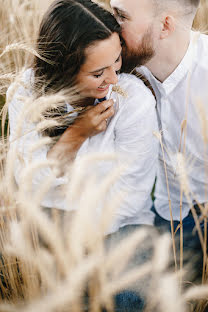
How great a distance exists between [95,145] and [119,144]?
0.43 feet

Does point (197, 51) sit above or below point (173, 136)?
above

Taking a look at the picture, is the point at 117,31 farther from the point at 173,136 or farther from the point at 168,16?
the point at 173,136

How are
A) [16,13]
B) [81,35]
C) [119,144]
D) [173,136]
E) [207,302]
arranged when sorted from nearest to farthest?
[207,302]
[81,35]
[119,144]
[173,136]
[16,13]

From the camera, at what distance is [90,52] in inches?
Answer: 45.7

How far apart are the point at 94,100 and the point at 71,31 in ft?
1.33

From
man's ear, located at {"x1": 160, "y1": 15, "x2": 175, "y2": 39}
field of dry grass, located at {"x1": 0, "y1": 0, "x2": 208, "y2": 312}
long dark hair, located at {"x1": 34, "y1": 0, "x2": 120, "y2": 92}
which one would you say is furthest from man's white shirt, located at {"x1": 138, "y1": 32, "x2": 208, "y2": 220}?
field of dry grass, located at {"x1": 0, "y1": 0, "x2": 208, "y2": 312}

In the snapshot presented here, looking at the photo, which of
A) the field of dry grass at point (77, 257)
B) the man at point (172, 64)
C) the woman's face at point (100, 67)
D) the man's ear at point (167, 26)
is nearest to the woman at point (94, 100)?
the woman's face at point (100, 67)

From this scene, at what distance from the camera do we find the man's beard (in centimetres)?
131

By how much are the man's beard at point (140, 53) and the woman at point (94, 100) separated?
7 centimetres

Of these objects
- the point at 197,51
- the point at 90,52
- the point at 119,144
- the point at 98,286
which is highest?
the point at 90,52

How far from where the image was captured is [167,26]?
4.28 ft

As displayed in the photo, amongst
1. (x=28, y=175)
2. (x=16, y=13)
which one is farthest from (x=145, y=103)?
(x=16, y=13)

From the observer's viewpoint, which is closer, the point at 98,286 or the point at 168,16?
the point at 98,286

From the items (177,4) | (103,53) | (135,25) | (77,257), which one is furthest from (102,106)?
(77,257)
